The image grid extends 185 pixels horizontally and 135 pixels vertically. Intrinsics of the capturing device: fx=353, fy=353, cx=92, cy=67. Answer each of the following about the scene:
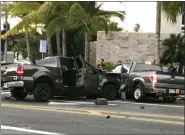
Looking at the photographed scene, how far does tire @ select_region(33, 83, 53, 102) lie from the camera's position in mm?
10812

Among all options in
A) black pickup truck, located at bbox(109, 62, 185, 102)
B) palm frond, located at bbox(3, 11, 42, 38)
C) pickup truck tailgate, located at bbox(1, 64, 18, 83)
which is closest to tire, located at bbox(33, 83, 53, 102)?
pickup truck tailgate, located at bbox(1, 64, 18, 83)

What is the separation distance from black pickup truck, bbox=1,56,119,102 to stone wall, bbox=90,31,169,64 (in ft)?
16.4

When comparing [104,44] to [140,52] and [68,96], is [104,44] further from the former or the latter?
[68,96]

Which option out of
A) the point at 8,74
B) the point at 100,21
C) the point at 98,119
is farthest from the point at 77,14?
the point at 8,74

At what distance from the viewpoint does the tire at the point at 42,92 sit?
10.8 m

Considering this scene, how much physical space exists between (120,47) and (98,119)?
6.70ft

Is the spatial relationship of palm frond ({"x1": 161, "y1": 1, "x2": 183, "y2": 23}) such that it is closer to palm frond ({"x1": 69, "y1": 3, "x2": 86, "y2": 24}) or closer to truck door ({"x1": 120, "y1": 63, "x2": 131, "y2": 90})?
palm frond ({"x1": 69, "y1": 3, "x2": 86, "y2": 24})

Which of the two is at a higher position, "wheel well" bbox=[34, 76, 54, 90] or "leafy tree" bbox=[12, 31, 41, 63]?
"leafy tree" bbox=[12, 31, 41, 63]

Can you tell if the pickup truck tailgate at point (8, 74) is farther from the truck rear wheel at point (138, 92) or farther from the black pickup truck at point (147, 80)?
the truck rear wheel at point (138, 92)

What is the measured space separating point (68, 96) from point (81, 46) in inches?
327

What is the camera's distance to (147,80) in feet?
12.7

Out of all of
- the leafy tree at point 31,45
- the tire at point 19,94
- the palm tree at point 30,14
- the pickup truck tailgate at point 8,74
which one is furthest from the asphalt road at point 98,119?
the palm tree at point 30,14

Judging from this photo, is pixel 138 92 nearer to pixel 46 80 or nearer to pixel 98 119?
pixel 98 119

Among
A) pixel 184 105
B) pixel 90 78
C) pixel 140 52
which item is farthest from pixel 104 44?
pixel 90 78
